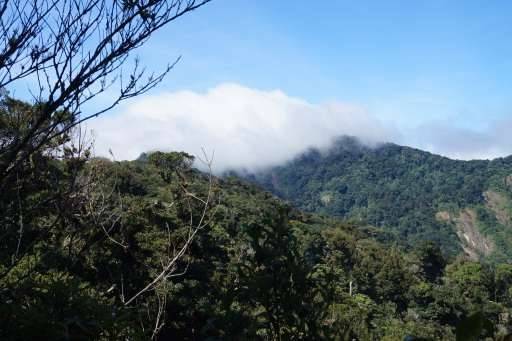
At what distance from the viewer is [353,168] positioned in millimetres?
169750

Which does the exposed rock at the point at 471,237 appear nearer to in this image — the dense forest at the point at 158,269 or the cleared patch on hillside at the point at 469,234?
the cleared patch on hillside at the point at 469,234

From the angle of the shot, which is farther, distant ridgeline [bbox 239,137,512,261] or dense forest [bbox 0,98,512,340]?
distant ridgeline [bbox 239,137,512,261]

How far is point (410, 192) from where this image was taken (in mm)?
146875

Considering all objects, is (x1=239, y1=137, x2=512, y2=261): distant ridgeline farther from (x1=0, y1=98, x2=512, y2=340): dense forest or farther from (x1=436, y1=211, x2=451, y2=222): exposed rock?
(x1=0, y1=98, x2=512, y2=340): dense forest

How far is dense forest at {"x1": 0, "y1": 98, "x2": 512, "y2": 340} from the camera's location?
6.06 ft

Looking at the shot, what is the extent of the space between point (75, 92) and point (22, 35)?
348 millimetres

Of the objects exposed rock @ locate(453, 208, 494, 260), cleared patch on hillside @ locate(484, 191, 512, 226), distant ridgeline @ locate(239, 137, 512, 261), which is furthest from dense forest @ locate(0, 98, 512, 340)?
cleared patch on hillside @ locate(484, 191, 512, 226)

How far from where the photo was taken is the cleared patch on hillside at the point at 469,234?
117m

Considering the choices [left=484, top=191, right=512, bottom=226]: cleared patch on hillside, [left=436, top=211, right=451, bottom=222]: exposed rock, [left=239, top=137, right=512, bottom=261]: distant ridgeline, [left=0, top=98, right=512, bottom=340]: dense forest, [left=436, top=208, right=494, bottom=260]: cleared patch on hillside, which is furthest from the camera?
[left=436, top=211, right=451, bottom=222]: exposed rock

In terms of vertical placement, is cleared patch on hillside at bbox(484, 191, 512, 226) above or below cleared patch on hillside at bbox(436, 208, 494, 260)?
above

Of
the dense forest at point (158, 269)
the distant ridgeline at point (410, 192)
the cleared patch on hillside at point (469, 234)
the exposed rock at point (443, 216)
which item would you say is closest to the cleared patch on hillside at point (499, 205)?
the distant ridgeline at point (410, 192)

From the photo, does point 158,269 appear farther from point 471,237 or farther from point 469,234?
point 469,234

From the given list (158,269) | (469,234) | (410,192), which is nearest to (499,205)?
(469,234)

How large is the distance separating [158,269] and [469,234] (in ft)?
411
